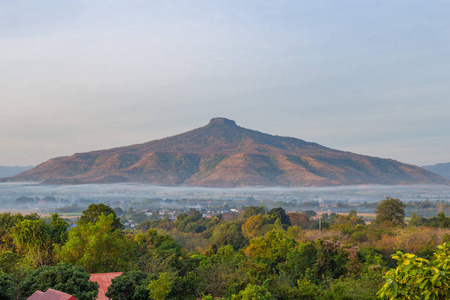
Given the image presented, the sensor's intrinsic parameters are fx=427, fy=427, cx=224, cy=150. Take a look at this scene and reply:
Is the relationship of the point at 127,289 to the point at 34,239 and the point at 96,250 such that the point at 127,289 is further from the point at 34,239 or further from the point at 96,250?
the point at 34,239

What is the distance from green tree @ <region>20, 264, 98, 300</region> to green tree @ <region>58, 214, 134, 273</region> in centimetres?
658

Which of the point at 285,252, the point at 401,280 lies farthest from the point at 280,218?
the point at 401,280

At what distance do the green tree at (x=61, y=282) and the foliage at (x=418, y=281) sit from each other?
1147 cm

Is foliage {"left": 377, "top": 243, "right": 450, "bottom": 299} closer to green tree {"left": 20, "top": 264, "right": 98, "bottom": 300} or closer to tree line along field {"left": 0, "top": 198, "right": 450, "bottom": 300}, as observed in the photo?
tree line along field {"left": 0, "top": 198, "right": 450, "bottom": 300}

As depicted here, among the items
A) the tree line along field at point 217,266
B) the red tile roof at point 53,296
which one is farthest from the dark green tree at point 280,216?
the red tile roof at point 53,296

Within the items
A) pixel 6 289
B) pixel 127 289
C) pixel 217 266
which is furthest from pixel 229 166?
pixel 6 289

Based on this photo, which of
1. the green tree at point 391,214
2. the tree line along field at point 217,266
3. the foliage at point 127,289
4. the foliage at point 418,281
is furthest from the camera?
the green tree at point 391,214

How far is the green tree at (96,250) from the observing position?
22969mm

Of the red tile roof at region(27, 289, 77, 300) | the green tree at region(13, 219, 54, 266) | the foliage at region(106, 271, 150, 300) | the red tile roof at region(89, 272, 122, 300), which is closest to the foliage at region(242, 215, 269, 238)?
the green tree at region(13, 219, 54, 266)

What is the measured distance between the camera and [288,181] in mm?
145000

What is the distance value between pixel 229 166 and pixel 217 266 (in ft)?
417

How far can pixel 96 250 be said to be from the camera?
78.0 feet

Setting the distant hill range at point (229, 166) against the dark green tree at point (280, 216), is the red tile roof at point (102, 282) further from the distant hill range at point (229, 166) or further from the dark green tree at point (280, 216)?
the distant hill range at point (229, 166)

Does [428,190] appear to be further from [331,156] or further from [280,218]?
[280,218]
